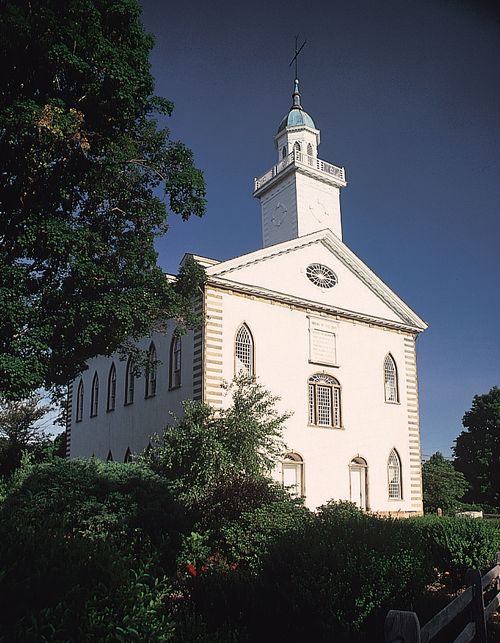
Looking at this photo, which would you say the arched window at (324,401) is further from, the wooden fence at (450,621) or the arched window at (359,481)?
the wooden fence at (450,621)

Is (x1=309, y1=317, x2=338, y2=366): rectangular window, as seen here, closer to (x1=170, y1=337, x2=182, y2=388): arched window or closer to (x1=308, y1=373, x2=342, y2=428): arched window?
(x1=308, y1=373, x2=342, y2=428): arched window

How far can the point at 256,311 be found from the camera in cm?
2702

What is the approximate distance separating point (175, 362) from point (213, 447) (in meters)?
8.05

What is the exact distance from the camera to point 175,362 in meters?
27.3

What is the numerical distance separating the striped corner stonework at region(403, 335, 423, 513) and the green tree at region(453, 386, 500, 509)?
50.9 feet

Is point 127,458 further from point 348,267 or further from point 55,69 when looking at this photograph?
point 55,69

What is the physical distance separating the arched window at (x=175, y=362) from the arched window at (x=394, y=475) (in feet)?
38.0

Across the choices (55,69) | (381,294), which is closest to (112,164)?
(55,69)

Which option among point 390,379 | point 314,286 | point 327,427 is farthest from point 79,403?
point 390,379

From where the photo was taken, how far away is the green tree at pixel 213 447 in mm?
19172

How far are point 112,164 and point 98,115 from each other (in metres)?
1.65

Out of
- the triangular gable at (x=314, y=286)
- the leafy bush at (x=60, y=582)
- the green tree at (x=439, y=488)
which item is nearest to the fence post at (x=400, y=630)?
the leafy bush at (x=60, y=582)

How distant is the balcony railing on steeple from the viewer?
37188 mm

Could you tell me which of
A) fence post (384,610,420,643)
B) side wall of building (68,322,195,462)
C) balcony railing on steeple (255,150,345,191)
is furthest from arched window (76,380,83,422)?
fence post (384,610,420,643)
